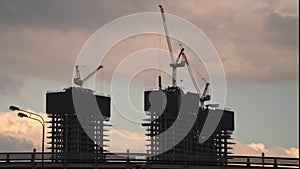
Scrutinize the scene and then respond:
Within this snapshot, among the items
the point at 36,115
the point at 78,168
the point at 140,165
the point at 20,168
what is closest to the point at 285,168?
the point at 140,165

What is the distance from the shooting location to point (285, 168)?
7338cm

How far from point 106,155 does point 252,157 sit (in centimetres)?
1208

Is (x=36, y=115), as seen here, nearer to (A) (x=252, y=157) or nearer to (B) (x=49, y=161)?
(B) (x=49, y=161)

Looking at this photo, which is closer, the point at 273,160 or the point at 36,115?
the point at 273,160

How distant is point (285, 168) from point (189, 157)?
808 centimetres

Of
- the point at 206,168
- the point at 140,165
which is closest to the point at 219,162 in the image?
the point at 206,168

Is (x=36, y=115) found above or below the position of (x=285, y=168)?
above

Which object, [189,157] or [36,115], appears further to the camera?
[36,115]

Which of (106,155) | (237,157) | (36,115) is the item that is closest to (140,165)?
(106,155)

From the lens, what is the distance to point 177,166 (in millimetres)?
72750

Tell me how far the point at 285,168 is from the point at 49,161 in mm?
19951

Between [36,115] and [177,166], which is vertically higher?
[36,115]

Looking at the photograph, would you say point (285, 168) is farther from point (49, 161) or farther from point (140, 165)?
point (49, 161)

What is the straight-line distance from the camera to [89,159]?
244 ft
